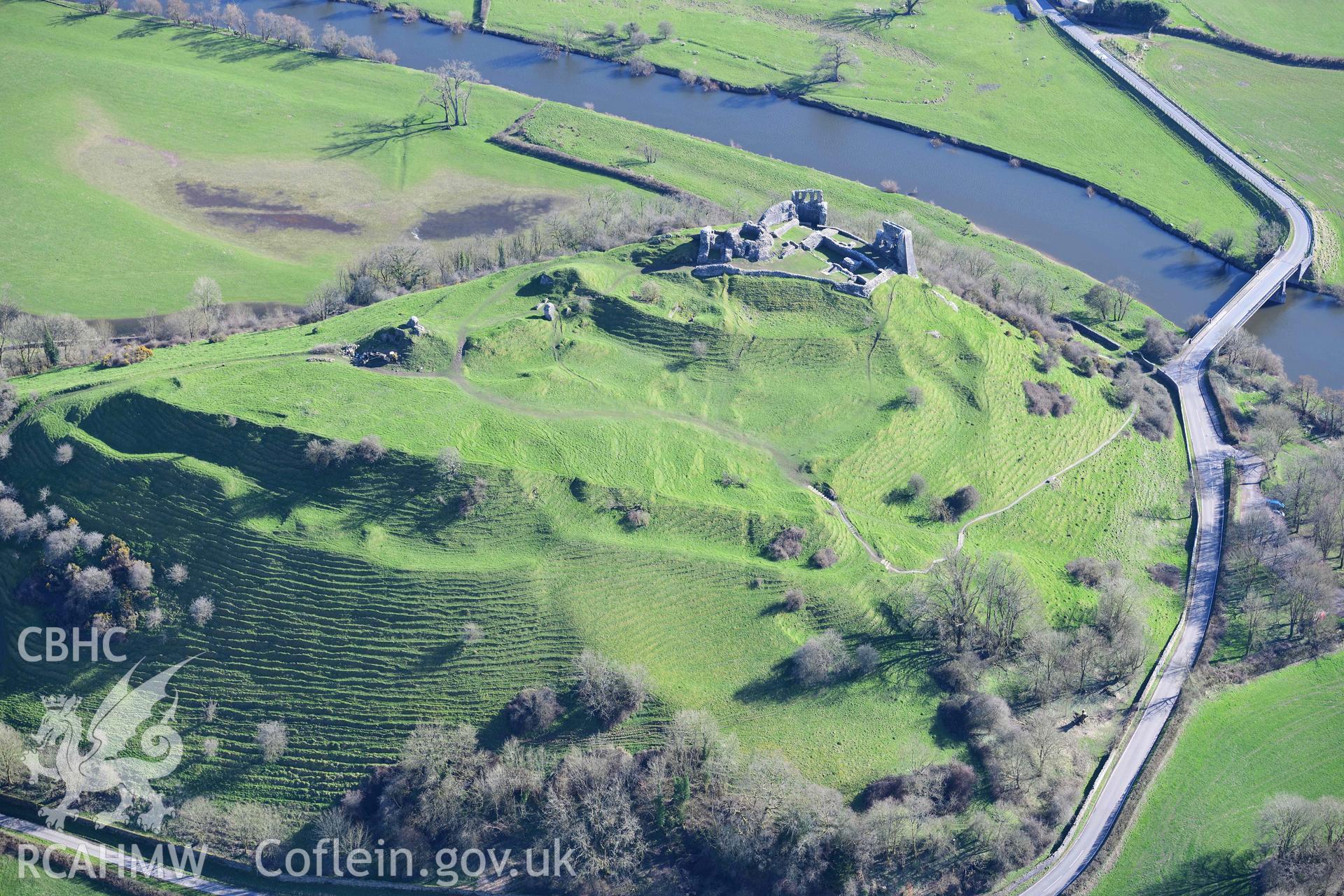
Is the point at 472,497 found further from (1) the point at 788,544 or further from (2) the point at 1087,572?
(2) the point at 1087,572

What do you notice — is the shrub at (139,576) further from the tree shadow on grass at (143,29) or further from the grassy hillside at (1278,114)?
the grassy hillside at (1278,114)

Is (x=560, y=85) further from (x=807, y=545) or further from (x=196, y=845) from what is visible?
(x=196, y=845)

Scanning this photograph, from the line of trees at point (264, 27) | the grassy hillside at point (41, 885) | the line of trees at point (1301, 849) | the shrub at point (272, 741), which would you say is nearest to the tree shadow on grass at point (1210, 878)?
the line of trees at point (1301, 849)

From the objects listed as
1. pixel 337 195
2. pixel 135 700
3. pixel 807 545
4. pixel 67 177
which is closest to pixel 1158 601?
pixel 807 545

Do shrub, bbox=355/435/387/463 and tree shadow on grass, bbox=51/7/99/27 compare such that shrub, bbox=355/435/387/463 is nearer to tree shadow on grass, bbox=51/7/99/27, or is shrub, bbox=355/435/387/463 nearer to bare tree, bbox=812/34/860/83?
bare tree, bbox=812/34/860/83

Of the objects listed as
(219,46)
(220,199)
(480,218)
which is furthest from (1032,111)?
(219,46)

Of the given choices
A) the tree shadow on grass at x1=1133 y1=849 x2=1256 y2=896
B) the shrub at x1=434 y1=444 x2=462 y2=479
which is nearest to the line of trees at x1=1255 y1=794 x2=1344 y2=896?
the tree shadow on grass at x1=1133 y1=849 x2=1256 y2=896

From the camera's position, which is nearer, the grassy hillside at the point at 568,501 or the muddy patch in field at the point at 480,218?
the grassy hillside at the point at 568,501
